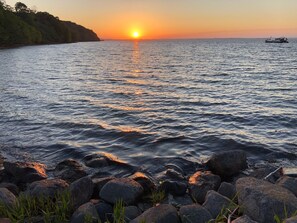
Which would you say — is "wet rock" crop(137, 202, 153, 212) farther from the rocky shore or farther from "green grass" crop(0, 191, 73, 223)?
"green grass" crop(0, 191, 73, 223)

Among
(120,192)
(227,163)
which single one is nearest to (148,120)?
(227,163)

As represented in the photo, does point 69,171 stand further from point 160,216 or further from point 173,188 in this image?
point 160,216

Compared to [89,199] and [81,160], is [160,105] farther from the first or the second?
[89,199]

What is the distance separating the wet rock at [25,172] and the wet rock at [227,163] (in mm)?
6338

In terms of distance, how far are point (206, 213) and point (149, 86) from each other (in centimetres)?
2721

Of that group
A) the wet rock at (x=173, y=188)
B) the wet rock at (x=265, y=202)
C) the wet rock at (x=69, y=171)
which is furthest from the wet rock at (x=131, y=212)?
the wet rock at (x=69, y=171)

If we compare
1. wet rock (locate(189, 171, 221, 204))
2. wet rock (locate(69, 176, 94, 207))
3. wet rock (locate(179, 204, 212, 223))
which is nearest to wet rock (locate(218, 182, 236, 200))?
wet rock (locate(189, 171, 221, 204))

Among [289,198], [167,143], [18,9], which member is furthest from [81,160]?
→ [18,9]

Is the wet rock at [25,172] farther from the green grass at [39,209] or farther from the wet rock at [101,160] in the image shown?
the green grass at [39,209]

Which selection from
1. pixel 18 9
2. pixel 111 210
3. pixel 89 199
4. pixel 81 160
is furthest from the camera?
pixel 18 9

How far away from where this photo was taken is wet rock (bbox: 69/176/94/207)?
28.1 ft

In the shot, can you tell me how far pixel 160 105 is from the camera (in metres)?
24.2

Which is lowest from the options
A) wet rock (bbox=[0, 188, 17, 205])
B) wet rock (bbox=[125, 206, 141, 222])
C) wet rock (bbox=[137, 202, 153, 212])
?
wet rock (bbox=[137, 202, 153, 212])

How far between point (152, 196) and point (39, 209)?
314 centimetres
